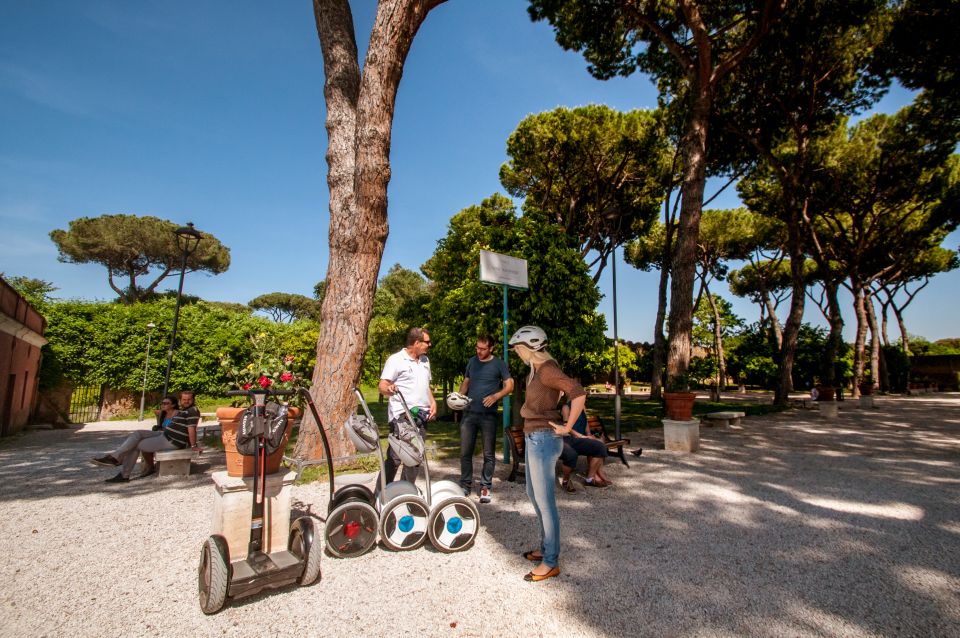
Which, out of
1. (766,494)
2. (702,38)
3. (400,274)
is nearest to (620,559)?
(766,494)

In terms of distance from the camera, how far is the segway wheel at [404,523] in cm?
372

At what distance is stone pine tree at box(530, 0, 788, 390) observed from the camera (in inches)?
429

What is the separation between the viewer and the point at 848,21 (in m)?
14.3

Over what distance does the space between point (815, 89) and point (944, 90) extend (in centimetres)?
385

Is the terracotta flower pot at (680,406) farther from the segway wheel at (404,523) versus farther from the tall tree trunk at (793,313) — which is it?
the tall tree trunk at (793,313)

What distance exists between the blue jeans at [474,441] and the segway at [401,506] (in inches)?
59.4

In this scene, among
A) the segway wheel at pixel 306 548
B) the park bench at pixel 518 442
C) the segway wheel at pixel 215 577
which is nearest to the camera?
the segway wheel at pixel 215 577

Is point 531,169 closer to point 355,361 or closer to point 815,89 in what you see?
point 815,89

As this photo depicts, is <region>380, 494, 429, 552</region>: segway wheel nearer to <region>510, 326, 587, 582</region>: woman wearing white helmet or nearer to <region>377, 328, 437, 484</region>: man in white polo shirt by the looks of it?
<region>377, 328, 437, 484</region>: man in white polo shirt

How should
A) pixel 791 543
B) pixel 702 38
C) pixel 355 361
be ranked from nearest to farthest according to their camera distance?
pixel 791 543, pixel 355 361, pixel 702 38

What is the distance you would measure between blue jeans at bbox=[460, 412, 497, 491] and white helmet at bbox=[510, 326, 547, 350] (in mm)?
2033

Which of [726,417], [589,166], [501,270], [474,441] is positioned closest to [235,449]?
[474,441]

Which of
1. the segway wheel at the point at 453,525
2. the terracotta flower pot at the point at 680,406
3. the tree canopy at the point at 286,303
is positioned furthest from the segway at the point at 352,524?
the tree canopy at the point at 286,303

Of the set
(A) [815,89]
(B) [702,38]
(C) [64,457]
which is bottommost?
(C) [64,457]
